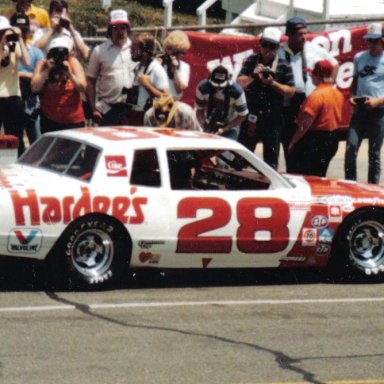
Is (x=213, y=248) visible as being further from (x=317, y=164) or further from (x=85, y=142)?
(x=317, y=164)

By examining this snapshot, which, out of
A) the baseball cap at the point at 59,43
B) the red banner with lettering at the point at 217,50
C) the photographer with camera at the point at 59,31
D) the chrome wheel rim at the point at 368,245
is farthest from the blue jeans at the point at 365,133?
the chrome wheel rim at the point at 368,245

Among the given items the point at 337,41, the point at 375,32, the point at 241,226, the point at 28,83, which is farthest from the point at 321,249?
the point at 337,41

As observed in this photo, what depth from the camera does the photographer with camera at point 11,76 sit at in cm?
1491

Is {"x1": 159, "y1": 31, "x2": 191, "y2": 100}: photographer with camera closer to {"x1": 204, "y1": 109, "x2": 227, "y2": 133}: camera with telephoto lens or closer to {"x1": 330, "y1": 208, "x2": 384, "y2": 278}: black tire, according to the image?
{"x1": 204, "y1": 109, "x2": 227, "y2": 133}: camera with telephoto lens

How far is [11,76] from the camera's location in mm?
15141

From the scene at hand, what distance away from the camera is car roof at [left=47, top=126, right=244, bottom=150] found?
12.0 meters

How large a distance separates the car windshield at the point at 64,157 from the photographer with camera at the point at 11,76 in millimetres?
2544

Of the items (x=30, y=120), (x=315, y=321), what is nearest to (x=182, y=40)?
(x=30, y=120)

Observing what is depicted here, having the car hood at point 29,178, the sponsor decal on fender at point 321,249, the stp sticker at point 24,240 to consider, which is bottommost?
the sponsor decal on fender at point 321,249

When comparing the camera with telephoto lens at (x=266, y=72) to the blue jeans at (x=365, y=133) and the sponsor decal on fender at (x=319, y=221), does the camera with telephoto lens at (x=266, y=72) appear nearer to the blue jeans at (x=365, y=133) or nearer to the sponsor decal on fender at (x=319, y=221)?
the blue jeans at (x=365, y=133)

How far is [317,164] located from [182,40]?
77.9 inches

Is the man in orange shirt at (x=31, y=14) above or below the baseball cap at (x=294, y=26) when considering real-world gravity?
above

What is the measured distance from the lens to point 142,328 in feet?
33.6

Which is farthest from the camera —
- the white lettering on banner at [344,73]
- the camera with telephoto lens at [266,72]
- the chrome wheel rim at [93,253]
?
the white lettering on banner at [344,73]
